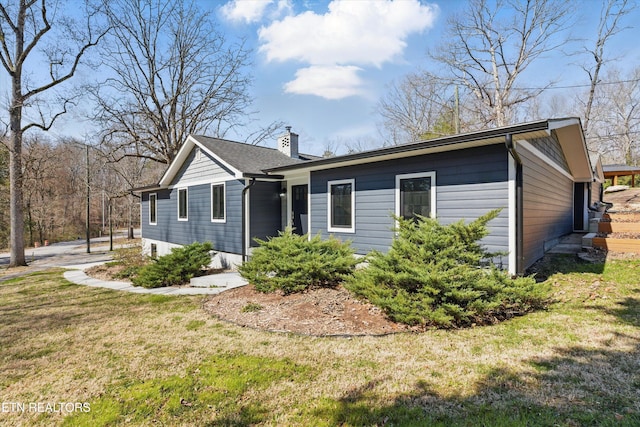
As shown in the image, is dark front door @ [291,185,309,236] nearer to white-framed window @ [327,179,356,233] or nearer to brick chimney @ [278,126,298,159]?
white-framed window @ [327,179,356,233]

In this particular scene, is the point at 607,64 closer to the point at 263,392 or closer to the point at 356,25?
the point at 356,25

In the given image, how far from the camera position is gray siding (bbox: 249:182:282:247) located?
9641 millimetres

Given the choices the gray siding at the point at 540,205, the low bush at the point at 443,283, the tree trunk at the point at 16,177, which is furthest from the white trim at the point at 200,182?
the gray siding at the point at 540,205

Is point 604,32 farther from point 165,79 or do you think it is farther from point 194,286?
point 165,79

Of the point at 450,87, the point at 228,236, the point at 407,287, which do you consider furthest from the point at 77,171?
the point at 407,287

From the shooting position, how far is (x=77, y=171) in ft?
107

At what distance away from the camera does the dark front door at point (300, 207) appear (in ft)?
32.3

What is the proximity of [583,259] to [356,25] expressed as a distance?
10.6 meters

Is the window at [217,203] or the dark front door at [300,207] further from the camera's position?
the window at [217,203]

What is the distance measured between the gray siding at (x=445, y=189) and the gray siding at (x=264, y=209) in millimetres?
2593

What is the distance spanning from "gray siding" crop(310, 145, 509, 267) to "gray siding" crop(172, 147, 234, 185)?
3999mm

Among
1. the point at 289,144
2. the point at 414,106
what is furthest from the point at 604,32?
the point at 289,144

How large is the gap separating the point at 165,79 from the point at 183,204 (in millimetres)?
9911

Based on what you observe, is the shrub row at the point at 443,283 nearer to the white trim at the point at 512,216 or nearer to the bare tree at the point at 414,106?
the white trim at the point at 512,216
